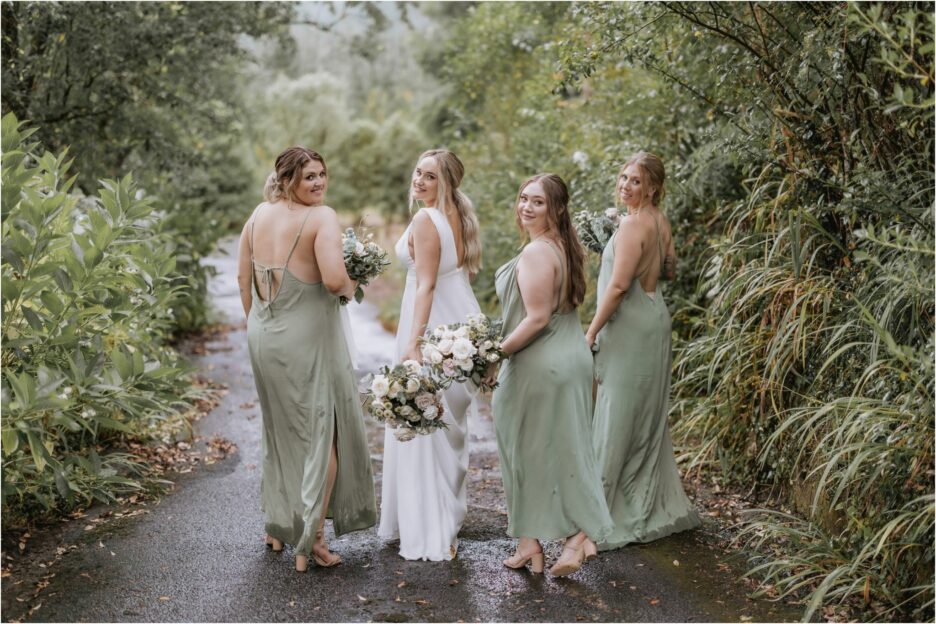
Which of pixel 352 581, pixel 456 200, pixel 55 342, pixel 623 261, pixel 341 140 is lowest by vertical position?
pixel 352 581

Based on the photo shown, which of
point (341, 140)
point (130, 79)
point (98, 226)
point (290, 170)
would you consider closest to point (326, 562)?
point (290, 170)

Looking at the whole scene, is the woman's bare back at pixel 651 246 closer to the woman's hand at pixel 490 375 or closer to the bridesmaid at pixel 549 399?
the bridesmaid at pixel 549 399

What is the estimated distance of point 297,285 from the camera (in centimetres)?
471

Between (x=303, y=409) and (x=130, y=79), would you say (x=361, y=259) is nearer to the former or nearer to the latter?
(x=303, y=409)

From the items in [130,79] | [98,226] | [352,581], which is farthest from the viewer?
[130,79]

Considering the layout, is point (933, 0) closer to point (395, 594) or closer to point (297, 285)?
point (297, 285)

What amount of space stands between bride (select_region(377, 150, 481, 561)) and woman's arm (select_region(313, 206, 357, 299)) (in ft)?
1.86

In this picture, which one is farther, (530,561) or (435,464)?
(435,464)

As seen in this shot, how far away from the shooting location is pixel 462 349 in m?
4.49

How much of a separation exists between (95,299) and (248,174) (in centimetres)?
2175

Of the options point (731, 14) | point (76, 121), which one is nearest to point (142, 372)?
point (731, 14)

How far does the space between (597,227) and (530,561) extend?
7.08ft

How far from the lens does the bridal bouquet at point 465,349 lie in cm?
451

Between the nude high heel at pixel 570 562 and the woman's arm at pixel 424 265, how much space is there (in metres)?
1.38
